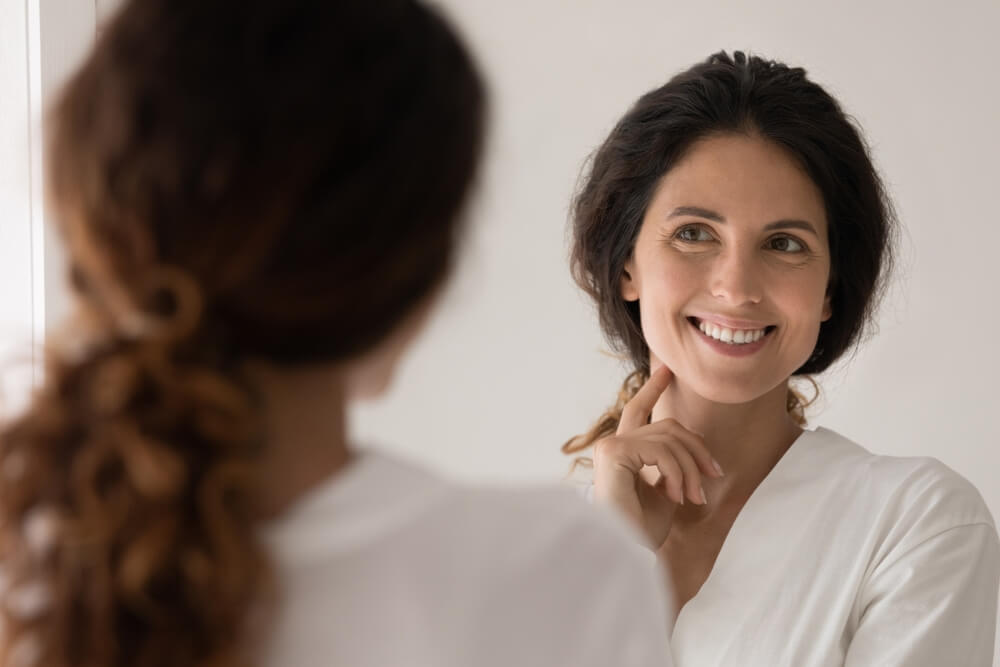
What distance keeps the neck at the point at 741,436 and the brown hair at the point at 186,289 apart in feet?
3.86

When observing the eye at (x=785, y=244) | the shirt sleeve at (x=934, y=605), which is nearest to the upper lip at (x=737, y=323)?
the eye at (x=785, y=244)

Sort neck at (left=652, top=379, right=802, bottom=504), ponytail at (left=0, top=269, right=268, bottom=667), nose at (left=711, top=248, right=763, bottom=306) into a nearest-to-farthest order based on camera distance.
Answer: ponytail at (left=0, top=269, right=268, bottom=667)
nose at (left=711, top=248, right=763, bottom=306)
neck at (left=652, top=379, right=802, bottom=504)

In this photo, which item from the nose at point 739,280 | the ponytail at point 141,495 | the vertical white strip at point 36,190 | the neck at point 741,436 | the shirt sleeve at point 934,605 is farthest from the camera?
the vertical white strip at point 36,190

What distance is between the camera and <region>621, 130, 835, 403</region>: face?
164 cm

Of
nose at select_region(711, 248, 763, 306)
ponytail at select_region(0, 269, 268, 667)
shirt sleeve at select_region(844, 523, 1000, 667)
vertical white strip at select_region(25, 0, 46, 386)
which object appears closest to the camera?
ponytail at select_region(0, 269, 268, 667)

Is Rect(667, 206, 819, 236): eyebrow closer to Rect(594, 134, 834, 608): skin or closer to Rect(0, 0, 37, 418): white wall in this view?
Rect(594, 134, 834, 608): skin

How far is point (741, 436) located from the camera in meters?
1.76

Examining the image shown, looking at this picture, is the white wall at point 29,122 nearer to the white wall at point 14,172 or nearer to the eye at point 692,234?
the white wall at point 14,172

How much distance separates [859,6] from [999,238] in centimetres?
64

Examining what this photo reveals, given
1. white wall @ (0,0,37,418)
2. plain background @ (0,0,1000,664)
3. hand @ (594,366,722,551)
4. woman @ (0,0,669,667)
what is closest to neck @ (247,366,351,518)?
woman @ (0,0,669,667)

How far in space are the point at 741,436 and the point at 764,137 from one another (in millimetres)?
438

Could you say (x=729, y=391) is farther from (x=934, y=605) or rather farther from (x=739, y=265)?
(x=934, y=605)

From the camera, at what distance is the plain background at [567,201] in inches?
94.1

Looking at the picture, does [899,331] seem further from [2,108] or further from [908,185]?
[2,108]
